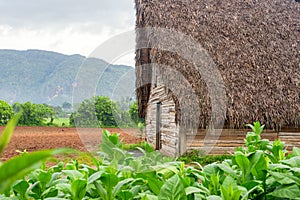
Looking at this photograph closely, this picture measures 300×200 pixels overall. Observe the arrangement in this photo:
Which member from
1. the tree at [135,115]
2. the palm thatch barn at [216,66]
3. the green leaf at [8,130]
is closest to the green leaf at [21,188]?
the green leaf at [8,130]

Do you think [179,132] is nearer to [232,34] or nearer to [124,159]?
[232,34]

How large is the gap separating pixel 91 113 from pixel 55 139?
213 cm

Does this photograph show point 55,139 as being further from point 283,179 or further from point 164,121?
point 283,179

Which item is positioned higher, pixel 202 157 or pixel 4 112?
pixel 4 112

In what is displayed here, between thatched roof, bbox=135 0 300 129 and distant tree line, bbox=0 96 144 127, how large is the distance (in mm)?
3085

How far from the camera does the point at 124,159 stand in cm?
91

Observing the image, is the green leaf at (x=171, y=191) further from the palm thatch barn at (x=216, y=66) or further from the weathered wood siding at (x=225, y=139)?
the weathered wood siding at (x=225, y=139)

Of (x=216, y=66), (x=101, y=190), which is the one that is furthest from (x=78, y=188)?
(x=216, y=66)

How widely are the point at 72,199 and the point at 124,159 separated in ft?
0.92

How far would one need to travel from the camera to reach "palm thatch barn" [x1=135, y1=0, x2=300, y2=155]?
24.7 ft

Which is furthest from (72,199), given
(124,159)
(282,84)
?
(282,84)

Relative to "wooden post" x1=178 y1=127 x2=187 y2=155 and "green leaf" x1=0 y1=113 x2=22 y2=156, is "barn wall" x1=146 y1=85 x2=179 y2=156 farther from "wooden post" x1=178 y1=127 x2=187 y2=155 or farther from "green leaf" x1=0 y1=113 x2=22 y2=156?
"green leaf" x1=0 y1=113 x2=22 y2=156

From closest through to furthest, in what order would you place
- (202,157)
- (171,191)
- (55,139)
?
(171,191)
(202,157)
(55,139)

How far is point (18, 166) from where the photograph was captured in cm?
22
